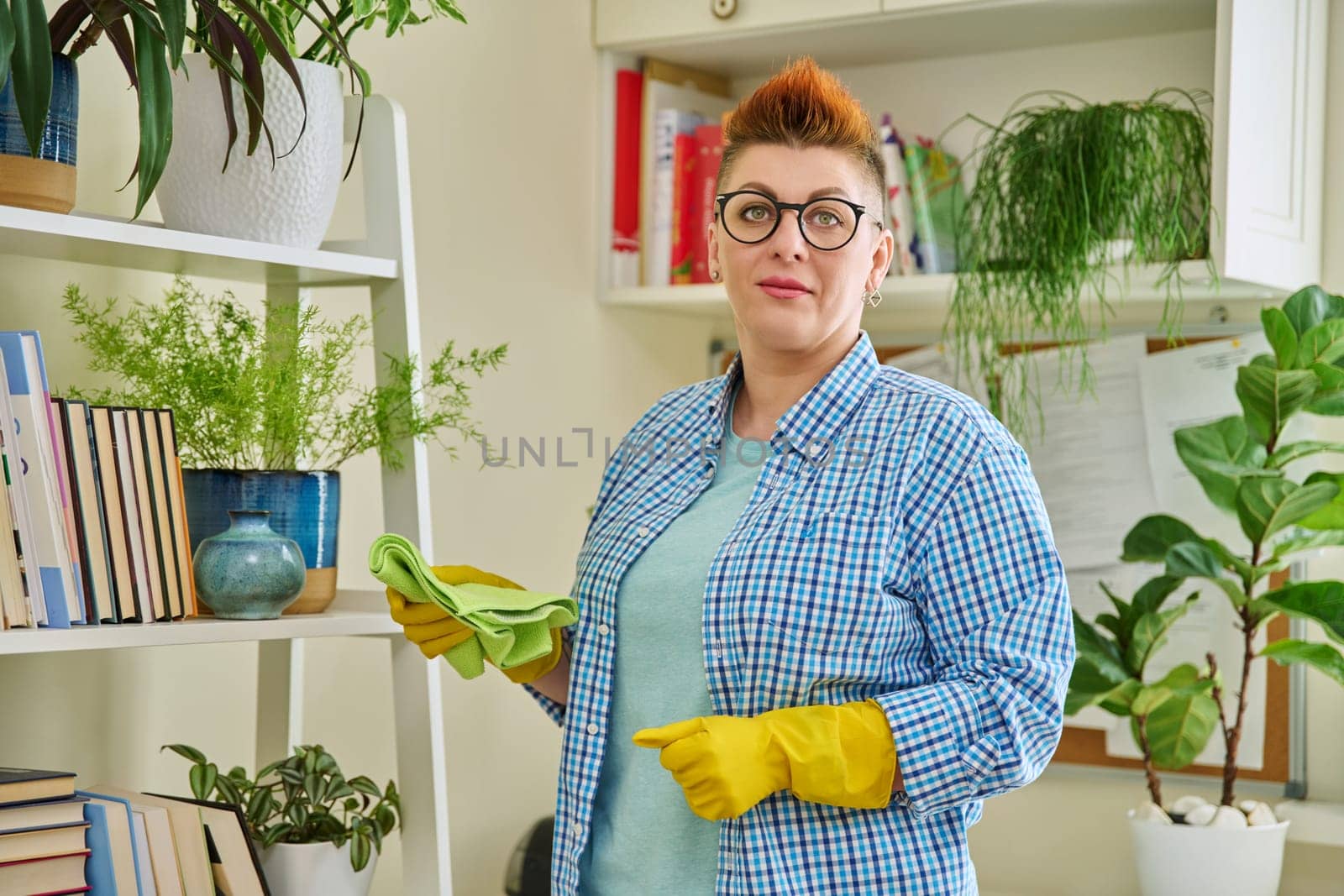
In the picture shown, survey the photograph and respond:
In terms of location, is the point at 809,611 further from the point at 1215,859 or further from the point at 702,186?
the point at 702,186

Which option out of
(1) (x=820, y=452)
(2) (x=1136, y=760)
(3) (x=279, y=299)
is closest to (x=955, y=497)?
(1) (x=820, y=452)

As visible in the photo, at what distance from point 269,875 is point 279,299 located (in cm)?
59

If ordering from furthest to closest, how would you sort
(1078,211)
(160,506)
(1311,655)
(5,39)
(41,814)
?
1. (1078,211)
2. (1311,655)
3. (160,506)
4. (41,814)
5. (5,39)

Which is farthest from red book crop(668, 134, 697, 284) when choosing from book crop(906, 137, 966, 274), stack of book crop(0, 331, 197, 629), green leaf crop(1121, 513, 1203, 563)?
stack of book crop(0, 331, 197, 629)

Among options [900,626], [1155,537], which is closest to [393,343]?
[900,626]

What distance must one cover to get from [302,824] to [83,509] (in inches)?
15.3

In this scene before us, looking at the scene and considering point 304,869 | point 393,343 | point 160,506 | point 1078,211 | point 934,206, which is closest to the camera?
point 160,506

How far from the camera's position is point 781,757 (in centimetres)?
104

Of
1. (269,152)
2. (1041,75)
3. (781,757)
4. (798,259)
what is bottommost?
(781,757)

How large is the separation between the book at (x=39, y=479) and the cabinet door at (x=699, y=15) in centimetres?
127

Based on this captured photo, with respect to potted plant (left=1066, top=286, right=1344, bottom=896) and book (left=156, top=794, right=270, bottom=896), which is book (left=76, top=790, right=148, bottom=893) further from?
potted plant (left=1066, top=286, right=1344, bottom=896)

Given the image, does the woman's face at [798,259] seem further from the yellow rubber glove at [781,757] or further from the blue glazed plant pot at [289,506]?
the blue glazed plant pot at [289,506]

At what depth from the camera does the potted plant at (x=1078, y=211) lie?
5.87 ft

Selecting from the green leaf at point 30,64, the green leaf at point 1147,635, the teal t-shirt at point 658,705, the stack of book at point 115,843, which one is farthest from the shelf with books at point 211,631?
the green leaf at point 1147,635
